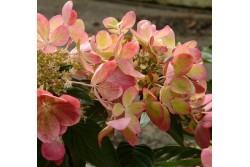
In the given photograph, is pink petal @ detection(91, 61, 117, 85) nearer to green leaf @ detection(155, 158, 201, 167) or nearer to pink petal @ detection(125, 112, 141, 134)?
pink petal @ detection(125, 112, 141, 134)

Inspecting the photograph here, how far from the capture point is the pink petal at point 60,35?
1.56ft

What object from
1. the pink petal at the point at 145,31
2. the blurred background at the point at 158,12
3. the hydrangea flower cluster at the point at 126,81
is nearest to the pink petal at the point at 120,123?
the hydrangea flower cluster at the point at 126,81

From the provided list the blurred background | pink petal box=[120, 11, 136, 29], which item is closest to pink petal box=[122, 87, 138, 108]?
pink petal box=[120, 11, 136, 29]

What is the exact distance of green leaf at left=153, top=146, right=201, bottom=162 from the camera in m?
0.62

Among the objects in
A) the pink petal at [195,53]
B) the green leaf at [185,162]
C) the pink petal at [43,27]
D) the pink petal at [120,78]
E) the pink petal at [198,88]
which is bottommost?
the green leaf at [185,162]

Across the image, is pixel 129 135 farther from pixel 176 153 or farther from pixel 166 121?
pixel 176 153

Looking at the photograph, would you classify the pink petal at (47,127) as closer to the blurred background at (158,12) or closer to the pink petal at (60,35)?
the pink petal at (60,35)

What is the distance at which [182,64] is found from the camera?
48cm

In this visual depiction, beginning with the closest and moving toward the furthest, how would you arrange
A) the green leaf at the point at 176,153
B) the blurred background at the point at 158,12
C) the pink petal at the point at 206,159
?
the pink petal at the point at 206,159 < the green leaf at the point at 176,153 < the blurred background at the point at 158,12

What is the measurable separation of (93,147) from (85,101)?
45mm

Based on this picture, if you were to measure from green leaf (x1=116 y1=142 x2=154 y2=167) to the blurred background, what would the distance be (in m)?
2.71

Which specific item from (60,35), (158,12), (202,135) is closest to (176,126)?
(202,135)
